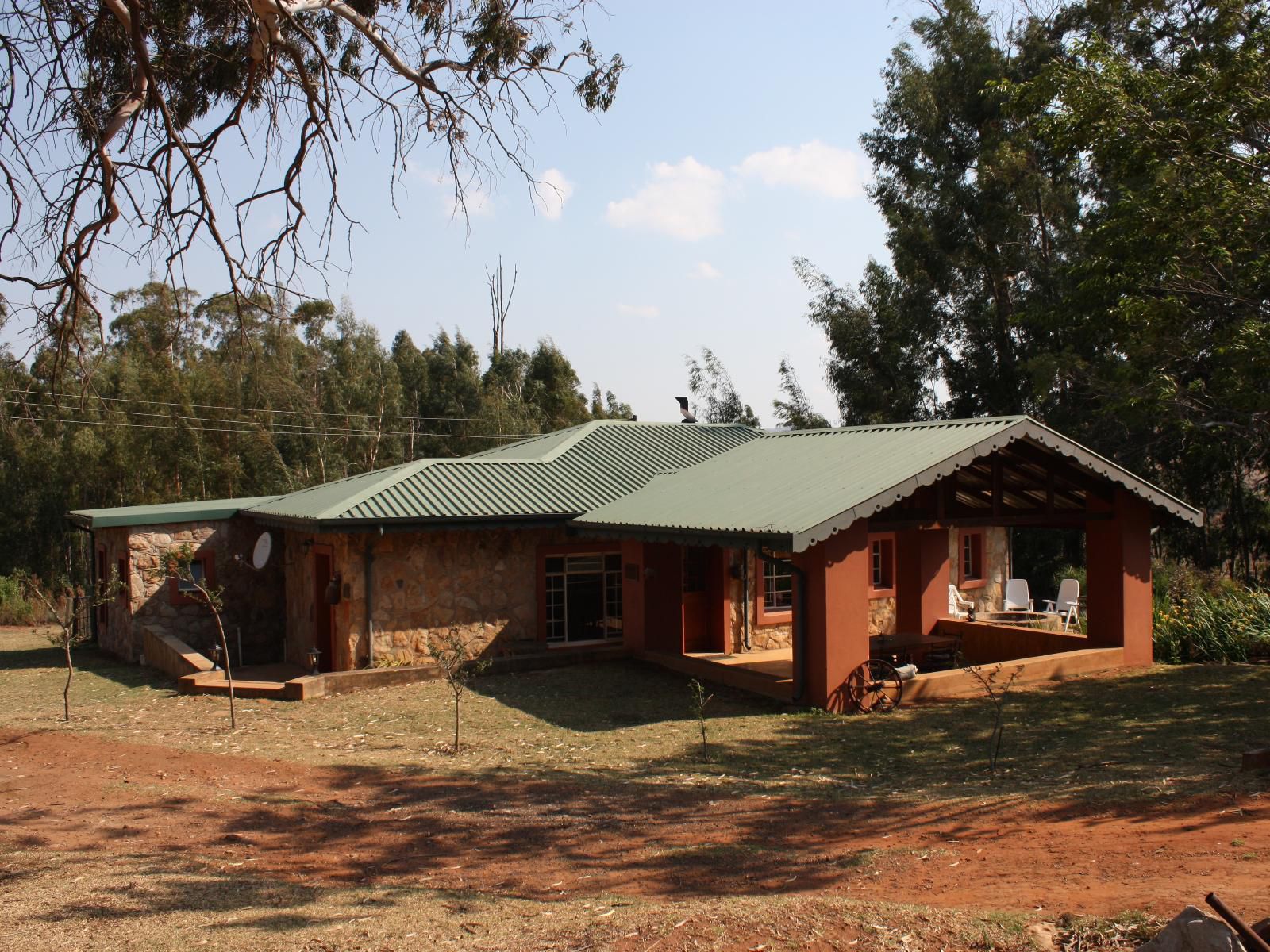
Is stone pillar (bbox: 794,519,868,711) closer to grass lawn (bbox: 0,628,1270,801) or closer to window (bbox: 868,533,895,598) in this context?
grass lawn (bbox: 0,628,1270,801)

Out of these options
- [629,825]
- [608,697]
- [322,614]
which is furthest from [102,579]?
[629,825]

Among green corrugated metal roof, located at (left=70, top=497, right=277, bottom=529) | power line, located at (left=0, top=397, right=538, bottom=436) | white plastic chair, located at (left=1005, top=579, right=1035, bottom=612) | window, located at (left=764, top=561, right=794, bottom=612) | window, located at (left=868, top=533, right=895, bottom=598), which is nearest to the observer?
window, located at (left=764, top=561, right=794, bottom=612)

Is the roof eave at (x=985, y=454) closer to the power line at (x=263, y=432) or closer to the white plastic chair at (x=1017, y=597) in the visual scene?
the white plastic chair at (x=1017, y=597)

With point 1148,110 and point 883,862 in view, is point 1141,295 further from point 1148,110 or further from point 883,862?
point 883,862

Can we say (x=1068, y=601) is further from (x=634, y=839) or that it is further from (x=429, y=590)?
(x=634, y=839)

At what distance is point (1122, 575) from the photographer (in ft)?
48.2

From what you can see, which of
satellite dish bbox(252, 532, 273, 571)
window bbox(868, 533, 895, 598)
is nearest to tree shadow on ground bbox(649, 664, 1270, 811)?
window bbox(868, 533, 895, 598)

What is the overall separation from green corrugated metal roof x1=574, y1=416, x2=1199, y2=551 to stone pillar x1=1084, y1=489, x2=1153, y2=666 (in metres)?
0.50

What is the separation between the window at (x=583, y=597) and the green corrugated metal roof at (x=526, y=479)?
105 cm

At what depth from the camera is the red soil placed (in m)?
5.85

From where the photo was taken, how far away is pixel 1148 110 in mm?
12172

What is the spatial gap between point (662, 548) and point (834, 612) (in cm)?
416

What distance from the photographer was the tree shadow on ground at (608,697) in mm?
12250

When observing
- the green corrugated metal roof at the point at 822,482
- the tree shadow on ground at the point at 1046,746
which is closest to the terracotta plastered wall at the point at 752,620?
the green corrugated metal roof at the point at 822,482
